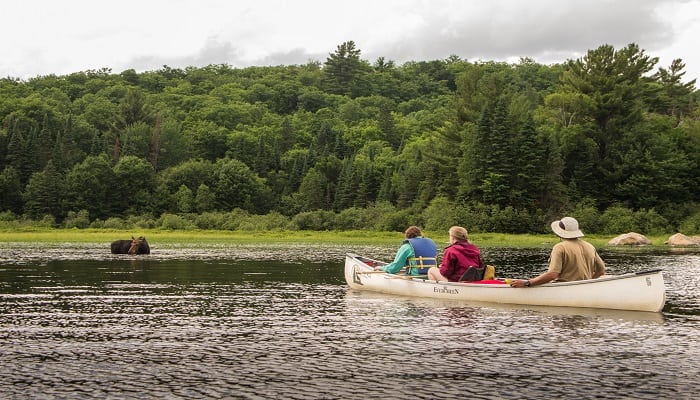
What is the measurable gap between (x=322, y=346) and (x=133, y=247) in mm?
34767

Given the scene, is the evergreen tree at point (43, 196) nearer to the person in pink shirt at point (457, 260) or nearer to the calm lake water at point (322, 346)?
the calm lake water at point (322, 346)

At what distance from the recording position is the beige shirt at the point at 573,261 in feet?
68.2

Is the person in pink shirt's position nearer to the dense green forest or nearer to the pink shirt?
the pink shirt

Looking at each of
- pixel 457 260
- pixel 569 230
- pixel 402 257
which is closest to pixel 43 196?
pixel 402 257

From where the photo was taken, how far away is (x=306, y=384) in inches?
455

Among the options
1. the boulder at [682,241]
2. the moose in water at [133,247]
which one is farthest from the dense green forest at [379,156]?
the moose in water at [133,247]

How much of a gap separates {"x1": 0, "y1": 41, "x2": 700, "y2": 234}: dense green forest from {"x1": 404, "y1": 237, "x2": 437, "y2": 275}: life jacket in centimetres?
5945

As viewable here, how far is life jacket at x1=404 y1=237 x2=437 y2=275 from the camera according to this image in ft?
82.8

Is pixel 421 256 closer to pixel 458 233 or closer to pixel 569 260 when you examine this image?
pixel 458 233

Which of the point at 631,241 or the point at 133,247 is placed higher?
the point at 631,241

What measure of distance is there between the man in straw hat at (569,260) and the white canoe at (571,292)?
0.30m

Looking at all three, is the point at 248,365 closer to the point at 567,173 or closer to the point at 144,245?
the point at 144,245

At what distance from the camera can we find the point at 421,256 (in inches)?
998

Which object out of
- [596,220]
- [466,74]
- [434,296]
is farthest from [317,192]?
[434,296]
